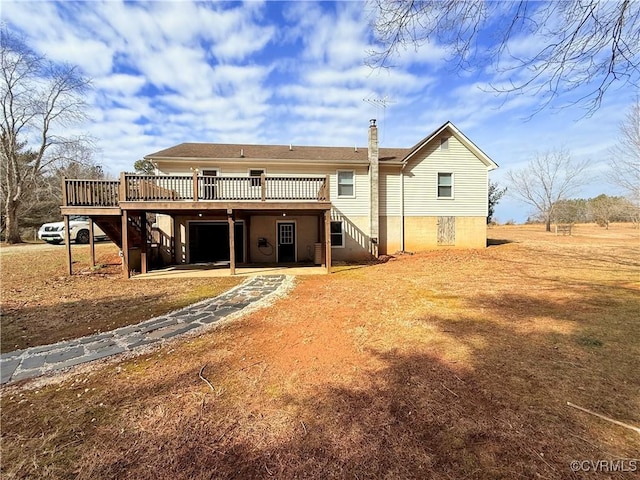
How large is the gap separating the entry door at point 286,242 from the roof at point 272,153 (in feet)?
10.6

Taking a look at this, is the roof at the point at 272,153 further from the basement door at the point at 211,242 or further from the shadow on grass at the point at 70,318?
the shadow on grass at the point at 70,318

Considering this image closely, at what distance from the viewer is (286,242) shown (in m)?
14.6

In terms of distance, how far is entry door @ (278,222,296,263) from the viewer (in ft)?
47.8

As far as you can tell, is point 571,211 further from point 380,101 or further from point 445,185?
point 380,101

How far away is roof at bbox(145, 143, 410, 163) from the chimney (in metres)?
0.46

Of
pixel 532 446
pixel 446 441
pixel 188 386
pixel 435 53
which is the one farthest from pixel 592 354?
pixel 188 386

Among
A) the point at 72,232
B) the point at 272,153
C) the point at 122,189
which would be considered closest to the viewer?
the point at 122,189

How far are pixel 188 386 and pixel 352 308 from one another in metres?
3.62

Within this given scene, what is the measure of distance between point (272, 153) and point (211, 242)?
18.5 feet

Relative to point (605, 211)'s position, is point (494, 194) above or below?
above

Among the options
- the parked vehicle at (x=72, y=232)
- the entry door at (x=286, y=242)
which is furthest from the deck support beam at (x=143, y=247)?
the parked vehicle at (x=72, y=232)

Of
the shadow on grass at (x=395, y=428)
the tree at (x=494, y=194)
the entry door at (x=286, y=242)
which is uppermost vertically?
the tree at (x=494, y=194)

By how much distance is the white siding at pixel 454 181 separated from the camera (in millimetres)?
15148

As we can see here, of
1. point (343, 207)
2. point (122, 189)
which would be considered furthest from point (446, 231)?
point (122, 189)
